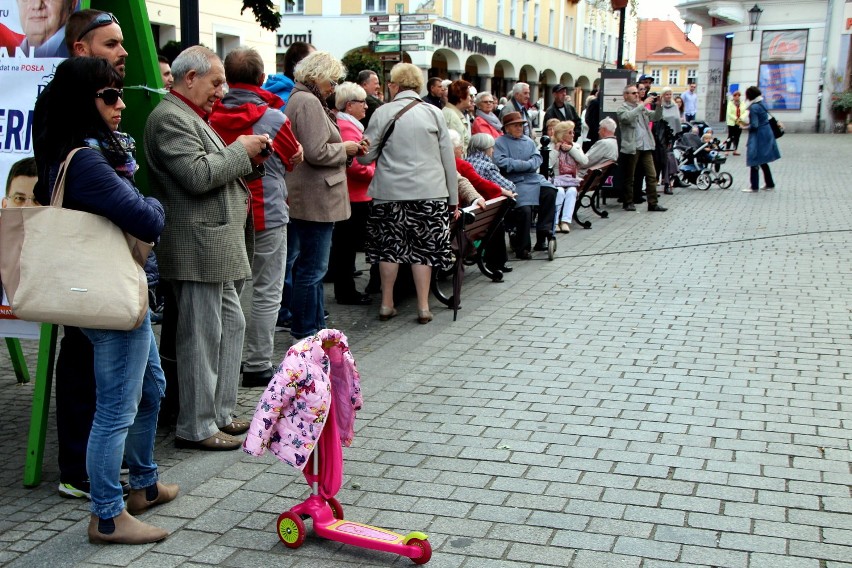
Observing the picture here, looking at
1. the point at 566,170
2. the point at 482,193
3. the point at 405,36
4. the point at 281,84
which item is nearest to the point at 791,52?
the point at 405,36

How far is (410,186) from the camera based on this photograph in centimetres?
727

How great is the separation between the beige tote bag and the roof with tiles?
106946mm

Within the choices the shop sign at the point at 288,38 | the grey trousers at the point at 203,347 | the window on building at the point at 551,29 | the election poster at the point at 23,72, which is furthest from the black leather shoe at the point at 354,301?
the window on building at the point at 551,29

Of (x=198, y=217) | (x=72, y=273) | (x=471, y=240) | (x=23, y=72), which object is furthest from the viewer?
(x=471, y=240)

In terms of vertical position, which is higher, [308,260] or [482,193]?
[482,193]

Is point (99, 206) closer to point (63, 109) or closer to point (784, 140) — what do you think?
point (63, 109)

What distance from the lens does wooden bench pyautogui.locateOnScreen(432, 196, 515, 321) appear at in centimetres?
773

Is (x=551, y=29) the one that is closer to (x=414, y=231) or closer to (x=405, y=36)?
(x=405, y=36)

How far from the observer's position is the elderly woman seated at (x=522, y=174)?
10047 millimetres

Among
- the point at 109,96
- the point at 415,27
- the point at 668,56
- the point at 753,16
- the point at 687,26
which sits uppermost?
the point at 668,56

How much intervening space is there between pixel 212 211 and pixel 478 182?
4.76m

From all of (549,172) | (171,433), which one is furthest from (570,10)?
(171,433)

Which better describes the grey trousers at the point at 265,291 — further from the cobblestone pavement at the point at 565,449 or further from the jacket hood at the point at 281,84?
the jacket hood at the point at 281,84

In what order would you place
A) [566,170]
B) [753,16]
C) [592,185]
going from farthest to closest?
[753,16] → [592,185] → [566,170]
